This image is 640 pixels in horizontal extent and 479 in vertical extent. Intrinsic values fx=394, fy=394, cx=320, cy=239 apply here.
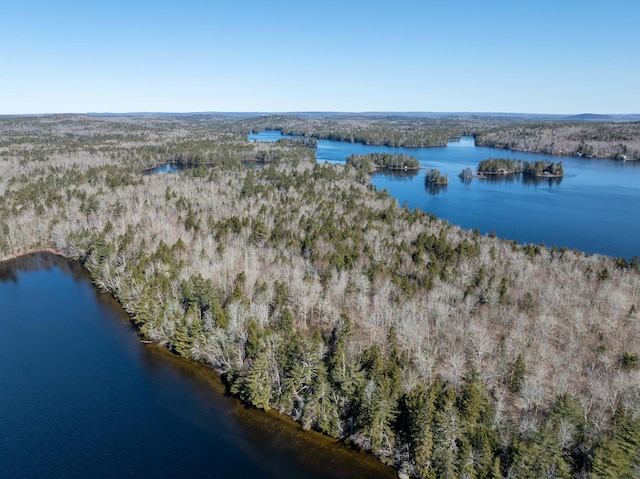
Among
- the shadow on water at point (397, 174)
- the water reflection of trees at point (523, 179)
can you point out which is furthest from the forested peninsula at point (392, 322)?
the water reflection of trees at point (523, 179)

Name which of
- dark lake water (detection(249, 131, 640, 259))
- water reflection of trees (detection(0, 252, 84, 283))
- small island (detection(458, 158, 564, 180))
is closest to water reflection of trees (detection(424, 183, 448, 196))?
dark lake water (detection(249, 131, 640, 259))

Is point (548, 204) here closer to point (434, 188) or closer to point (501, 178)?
point (434, 188)

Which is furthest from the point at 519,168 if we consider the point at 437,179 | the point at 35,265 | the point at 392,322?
the point at 35,265

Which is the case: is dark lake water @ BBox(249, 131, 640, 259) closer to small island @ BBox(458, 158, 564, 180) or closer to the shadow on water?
the shadow on water

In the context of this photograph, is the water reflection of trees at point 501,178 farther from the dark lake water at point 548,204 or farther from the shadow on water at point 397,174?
the shadow on water at point 397,174

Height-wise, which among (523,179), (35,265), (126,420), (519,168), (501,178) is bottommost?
(126,420)

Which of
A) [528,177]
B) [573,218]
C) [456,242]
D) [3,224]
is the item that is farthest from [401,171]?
[3,224]
